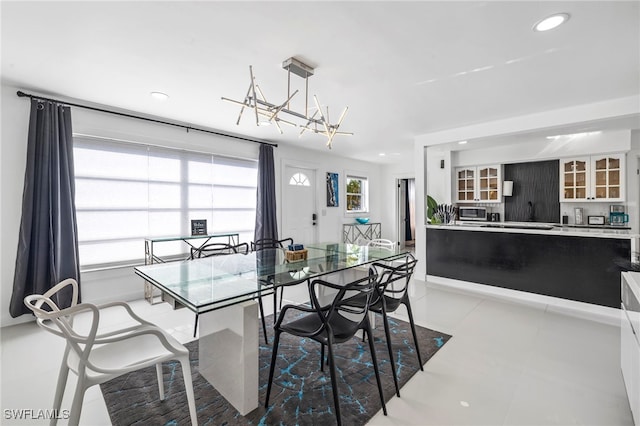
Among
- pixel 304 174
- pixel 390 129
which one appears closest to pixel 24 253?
pixel 304 174

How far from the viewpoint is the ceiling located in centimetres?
179

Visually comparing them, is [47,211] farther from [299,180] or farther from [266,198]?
[299,180]

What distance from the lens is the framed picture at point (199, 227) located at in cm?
416

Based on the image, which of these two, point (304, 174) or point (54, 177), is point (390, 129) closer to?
point (304, 174)

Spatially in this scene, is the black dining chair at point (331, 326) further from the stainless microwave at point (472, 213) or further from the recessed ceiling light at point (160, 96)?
the stainless microwave at point (472, 213)

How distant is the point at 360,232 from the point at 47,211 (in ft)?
19.1

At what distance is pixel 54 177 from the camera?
9.95 ft

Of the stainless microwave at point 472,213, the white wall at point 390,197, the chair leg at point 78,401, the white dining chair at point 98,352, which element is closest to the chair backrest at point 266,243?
the white dining chair at point 98,352

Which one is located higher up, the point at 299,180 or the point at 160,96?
the point at 160,96

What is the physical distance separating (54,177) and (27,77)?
3.15 feet

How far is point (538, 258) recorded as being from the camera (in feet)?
11.7

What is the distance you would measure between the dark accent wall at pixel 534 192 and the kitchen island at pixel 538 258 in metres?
1.42

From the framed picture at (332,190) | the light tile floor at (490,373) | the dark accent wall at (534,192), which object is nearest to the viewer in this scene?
the light tile floor at (490,373)

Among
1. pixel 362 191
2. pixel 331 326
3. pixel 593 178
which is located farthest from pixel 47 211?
pixel 593 178
